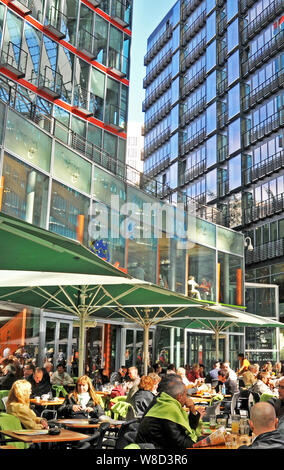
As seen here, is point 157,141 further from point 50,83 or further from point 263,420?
point 263,420

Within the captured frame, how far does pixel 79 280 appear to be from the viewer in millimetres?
6953

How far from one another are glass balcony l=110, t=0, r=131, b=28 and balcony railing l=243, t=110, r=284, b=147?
1228 centimetres

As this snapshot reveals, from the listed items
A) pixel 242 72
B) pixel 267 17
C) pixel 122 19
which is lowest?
pixel 122 19

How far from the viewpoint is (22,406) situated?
22.4ft

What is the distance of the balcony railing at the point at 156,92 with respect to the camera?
2060 inches

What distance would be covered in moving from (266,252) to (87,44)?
18623mm

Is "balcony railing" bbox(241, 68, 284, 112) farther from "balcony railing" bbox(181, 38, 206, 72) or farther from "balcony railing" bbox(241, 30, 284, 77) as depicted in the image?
"balcony railing" bbox(181, 38, 206, 72)

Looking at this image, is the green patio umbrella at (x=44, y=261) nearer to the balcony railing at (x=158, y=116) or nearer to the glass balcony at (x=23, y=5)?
the glass balcony at (x=23, y=5)

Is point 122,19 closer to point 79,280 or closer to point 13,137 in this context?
point 13,137

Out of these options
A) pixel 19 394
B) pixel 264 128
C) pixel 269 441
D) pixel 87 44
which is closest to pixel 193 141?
pixel 264 128

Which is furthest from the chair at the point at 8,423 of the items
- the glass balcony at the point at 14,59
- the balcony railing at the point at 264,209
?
the balcony railing at the point at 264,209

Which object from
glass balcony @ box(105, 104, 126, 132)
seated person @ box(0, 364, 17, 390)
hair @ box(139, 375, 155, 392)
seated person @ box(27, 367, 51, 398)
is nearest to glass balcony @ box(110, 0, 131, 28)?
glass balcony @ box(105, 104, 126, 132)
